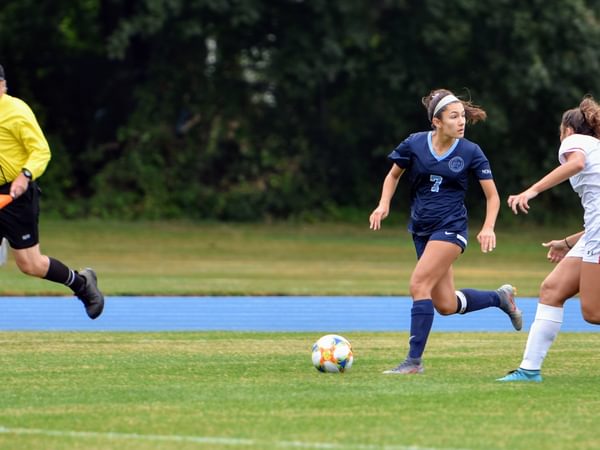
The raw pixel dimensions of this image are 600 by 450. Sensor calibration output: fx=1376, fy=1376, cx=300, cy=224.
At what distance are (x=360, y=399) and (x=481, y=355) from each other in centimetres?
335

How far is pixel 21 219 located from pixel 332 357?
308 cm

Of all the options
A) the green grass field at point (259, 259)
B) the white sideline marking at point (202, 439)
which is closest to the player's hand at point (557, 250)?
the white sideline marking at point (202, 439)

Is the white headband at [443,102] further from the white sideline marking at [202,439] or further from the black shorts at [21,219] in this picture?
the white sideline marking at [202,439]

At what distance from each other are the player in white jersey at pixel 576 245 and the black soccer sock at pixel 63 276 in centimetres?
420

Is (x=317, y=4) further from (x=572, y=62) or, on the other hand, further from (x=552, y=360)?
(x=552, y=360)

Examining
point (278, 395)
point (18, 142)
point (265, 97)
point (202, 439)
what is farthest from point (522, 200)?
point (265, 97)

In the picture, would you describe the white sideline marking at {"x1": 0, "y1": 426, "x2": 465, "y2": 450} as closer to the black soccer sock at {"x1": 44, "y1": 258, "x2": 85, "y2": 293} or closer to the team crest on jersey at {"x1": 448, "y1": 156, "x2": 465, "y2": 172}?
A: the team crest on jersey at {"x1": 448, "y1": 156, "x2": 465, "y2": 172}

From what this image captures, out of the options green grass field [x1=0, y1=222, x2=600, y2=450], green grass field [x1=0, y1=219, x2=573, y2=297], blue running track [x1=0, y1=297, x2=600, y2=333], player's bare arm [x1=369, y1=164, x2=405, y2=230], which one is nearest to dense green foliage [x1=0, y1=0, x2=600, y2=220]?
green grass field [x1=0, y1=219, x2=573, y2=297]

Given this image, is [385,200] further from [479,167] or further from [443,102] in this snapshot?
[443,102]

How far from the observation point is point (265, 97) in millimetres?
36438

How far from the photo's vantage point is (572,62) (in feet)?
109

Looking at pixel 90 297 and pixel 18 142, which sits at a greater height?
pixel 18 142

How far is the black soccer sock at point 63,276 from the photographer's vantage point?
11898 mm

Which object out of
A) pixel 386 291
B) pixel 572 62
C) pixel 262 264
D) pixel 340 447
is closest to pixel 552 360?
pixel 340 447
